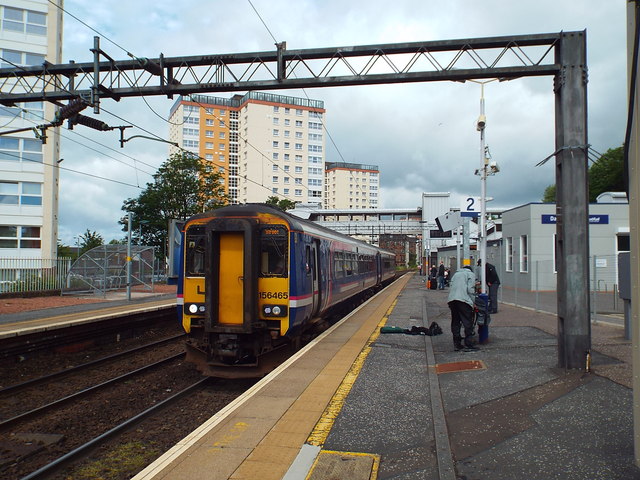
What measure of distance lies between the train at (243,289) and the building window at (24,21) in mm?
27904

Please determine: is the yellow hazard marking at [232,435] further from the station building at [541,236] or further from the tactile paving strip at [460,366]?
the station building at [541,236]

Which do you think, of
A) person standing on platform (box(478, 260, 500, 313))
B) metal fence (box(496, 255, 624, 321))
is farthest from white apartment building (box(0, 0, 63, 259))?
metal fence (box(496, 255, 624, 321))

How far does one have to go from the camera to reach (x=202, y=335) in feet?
28.3

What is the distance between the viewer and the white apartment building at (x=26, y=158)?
28406 millimetres

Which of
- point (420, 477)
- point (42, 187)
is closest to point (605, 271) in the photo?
point (420, 477)

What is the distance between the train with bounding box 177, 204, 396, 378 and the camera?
8.10m

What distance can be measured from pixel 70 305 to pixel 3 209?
14.1 meters

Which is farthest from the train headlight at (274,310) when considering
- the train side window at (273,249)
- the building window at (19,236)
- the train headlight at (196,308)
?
the building window at (19,236)

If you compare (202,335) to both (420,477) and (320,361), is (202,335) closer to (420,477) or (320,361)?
(320,361)

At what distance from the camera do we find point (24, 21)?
28.9m

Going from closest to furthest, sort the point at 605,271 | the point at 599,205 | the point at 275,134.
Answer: the point at 605,271
the point at 599,205
the point at 275,134

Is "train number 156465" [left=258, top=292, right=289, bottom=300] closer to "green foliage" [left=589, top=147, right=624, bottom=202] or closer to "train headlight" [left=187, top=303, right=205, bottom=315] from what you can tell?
"train headlight" [left=187, top=303, right=205, bottom=315]

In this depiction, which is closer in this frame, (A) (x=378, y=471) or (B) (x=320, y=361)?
(A) (x=378, y=471)

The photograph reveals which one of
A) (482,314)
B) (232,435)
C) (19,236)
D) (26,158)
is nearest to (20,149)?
(26,158)
